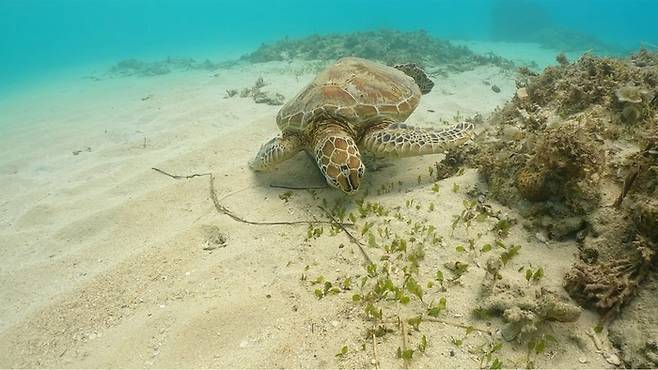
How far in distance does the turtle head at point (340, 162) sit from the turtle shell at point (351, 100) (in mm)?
415

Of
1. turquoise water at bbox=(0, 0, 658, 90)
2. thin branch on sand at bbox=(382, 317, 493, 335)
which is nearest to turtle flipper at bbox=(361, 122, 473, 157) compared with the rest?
thin branch on sand at bbox=(382, 317, 493, 335)

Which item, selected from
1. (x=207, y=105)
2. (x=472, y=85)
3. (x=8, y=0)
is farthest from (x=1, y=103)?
(x=8, y=0)

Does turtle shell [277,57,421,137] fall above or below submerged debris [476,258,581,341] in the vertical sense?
above

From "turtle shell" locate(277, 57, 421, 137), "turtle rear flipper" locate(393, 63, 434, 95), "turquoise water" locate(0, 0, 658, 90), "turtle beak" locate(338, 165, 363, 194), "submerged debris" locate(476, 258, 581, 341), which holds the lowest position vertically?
"submerged debris" locate(476, 258, 581, 341)

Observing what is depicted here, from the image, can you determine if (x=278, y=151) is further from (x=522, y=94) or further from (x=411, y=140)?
(x=522, y=94)

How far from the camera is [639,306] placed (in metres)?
2.15

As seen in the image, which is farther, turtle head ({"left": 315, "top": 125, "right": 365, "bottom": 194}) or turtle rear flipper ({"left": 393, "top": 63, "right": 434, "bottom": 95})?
turtle rear flipper ({"left": 393, "top": 63, "right": 434, "bottom": 95})

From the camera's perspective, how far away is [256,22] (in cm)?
7062

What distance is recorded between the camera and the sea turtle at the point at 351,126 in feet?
13.7

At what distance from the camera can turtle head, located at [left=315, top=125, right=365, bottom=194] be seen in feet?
13.3

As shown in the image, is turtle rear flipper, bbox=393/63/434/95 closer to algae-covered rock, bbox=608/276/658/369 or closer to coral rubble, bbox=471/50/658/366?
coral rubble, bbox=471/50/658/366

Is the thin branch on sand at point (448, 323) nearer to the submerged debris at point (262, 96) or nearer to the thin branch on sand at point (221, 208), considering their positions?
the thin branch on sand at point (221, 208)

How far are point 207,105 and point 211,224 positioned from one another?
272 inches

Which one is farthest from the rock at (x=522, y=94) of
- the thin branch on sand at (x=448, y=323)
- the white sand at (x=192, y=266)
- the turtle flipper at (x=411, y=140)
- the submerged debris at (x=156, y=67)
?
the submerged debris at (x=156, y=67)
